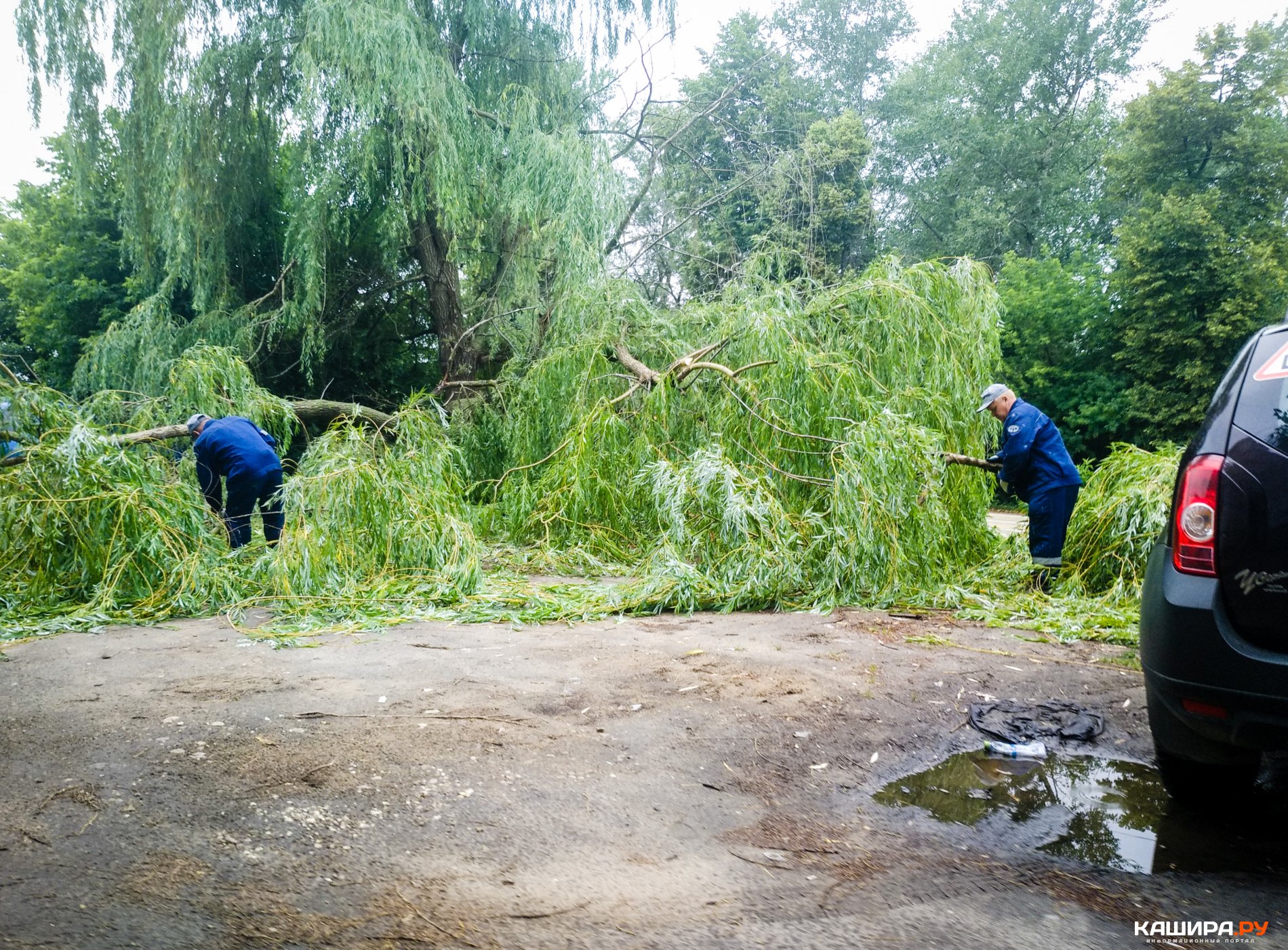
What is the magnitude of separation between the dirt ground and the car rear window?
1111 mm

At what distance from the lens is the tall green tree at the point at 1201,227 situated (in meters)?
20.8

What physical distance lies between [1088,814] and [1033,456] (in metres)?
3.85

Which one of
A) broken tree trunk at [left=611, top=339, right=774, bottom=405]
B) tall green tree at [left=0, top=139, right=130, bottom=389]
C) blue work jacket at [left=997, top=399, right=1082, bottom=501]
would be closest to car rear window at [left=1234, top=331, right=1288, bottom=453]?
blue work jacket at [left=997, top=399, right=1082, bottom=501]

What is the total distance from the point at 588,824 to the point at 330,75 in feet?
32.5

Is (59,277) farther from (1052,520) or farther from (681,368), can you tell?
(1052,520)

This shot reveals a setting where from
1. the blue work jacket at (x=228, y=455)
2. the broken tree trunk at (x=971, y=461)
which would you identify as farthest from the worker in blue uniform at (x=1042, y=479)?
the blue work jacket at (x=228, y=455)

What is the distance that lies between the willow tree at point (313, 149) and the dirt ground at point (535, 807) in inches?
288

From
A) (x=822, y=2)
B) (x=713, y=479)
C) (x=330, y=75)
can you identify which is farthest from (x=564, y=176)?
(x=822, y=2)

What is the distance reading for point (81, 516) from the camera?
18.3 feet

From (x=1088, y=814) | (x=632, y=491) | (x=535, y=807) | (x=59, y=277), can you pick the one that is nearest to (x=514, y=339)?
(x=632, y=491)

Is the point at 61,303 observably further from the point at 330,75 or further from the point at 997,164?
the point at 997,164

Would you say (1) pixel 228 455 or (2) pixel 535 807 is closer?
(2) pixel 535 807

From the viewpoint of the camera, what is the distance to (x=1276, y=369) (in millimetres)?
2396

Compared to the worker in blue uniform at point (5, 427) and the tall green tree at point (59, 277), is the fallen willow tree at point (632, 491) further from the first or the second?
the tall green tree at point (59, 277)
